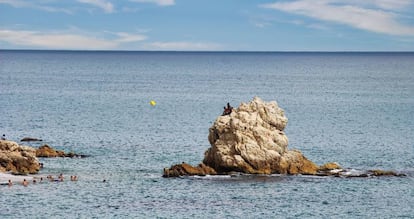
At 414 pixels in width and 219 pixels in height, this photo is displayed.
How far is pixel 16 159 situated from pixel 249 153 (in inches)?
783

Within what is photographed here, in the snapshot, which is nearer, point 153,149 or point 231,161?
point 231,161

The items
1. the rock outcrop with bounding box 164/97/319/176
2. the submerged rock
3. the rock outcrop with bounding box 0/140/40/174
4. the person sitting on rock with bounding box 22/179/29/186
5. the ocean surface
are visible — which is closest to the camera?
the ocean surface

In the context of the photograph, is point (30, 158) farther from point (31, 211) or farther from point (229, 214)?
point (229, 214)

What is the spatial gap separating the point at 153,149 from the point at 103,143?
24.8ft

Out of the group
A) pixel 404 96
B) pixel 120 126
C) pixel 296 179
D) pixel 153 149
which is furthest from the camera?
pixel 404 96

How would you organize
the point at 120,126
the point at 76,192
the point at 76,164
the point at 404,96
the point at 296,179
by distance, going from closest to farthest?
the point at 76,192
the point at 296,179
the point at 76,164
the point at 120,126
the point at 404,96

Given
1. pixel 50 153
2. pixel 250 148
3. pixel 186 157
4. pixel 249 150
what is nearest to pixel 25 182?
pixel 50 153

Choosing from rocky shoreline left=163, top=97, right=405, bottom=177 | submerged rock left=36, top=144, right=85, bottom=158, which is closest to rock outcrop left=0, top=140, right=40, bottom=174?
submerged rock left=36, top=144, right=85, bottom=158

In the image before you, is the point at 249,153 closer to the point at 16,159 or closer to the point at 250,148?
the point at 250,148

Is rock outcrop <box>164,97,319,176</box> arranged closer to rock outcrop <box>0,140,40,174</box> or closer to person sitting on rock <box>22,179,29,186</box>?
rock outcrop <box>0,140,40,174</box>

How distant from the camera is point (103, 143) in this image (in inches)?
3757

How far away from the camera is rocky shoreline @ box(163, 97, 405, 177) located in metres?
72.8

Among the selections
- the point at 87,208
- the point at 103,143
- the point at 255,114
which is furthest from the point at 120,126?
the point at 87,208

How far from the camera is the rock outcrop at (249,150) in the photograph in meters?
72.8
